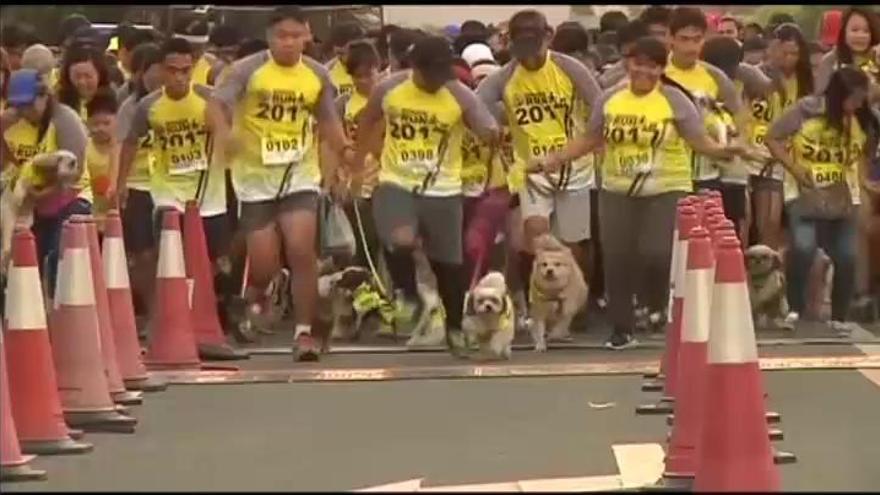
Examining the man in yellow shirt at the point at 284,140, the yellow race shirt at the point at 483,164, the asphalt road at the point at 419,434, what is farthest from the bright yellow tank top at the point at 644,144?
the asphalt road at the point at 419,434

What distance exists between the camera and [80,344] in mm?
11156

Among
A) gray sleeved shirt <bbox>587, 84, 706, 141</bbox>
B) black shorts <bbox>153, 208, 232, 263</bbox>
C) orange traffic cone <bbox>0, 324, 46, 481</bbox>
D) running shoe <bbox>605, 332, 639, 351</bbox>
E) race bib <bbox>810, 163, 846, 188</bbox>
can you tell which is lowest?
running shoe <bbox>605, 332, 639, 351</bbox>

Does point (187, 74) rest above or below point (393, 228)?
above

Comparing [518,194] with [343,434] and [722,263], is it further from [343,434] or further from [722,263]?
[722,263]

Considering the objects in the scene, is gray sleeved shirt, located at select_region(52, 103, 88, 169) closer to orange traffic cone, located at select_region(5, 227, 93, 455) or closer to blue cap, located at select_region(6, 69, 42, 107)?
blue cap, located at select_region(6, 69, 42, 107)

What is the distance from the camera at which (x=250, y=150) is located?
46.9 ft

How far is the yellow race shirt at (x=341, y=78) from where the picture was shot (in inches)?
678

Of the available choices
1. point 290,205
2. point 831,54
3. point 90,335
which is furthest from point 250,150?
point 831,54

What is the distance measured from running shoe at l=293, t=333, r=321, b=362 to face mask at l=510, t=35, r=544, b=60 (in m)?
2.36

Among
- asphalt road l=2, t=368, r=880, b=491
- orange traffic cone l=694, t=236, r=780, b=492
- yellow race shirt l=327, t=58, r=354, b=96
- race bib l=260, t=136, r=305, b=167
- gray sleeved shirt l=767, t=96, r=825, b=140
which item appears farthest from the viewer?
yellow race shirt l=327, t=58, r=354, b=96

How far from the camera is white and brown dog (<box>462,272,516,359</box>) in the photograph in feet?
45.5

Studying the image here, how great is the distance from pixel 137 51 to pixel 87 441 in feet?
21.3

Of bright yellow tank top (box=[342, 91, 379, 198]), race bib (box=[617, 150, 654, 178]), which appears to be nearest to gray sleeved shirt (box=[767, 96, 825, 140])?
race bib (box=[617, 150, 654, 178])

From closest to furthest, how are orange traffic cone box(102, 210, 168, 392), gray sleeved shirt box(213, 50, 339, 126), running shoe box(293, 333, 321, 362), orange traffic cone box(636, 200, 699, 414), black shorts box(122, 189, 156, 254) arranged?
1. orange traffic cone box(636, 200, 699, 414)
2. orange traffic cone box(102, 210, 168, 392)
3. running shoe box(293, 333, 321, 362)
4. gray sleeved shirt box(213, 50, 339, 126)
5. black shorts box(122, 189, 156, 254)
